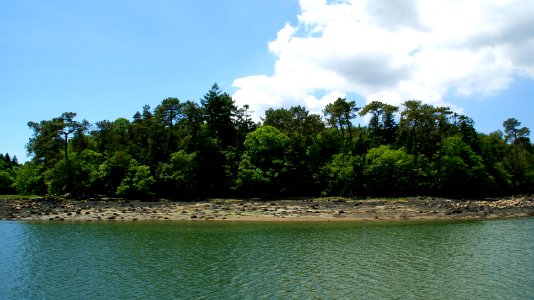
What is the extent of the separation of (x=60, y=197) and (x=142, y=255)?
54822mm

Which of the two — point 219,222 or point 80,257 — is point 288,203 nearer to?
point 219,222

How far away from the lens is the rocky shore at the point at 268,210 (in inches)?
2378

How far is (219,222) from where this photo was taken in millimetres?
56969

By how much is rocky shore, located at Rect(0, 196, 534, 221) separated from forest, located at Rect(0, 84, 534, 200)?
5.88 metres

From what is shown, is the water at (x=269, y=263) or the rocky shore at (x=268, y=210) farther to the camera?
the rocky shore at (x=268, y=210)

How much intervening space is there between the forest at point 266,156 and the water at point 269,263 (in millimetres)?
32113

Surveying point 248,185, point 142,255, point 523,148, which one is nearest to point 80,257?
point 142,255

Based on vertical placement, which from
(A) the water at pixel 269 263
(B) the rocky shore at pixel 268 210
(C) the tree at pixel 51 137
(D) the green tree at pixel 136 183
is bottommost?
(A) the water at pixel 269 263

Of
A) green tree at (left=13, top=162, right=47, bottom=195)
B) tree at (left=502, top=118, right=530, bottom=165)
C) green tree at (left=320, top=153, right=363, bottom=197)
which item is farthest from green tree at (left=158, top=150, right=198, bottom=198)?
tree at (left=502, top=118, right=530, bottom=165)

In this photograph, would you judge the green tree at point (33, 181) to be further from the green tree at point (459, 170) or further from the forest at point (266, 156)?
the green tree at point (459, 170)

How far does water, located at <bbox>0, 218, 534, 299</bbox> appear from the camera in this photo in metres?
23.5

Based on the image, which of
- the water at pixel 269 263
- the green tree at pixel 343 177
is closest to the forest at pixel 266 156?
the green tree at pixel 343 177

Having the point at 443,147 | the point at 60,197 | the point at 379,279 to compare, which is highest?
the point at 443,147

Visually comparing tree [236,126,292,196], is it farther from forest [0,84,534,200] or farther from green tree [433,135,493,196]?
green tree [433,135,493,196]
